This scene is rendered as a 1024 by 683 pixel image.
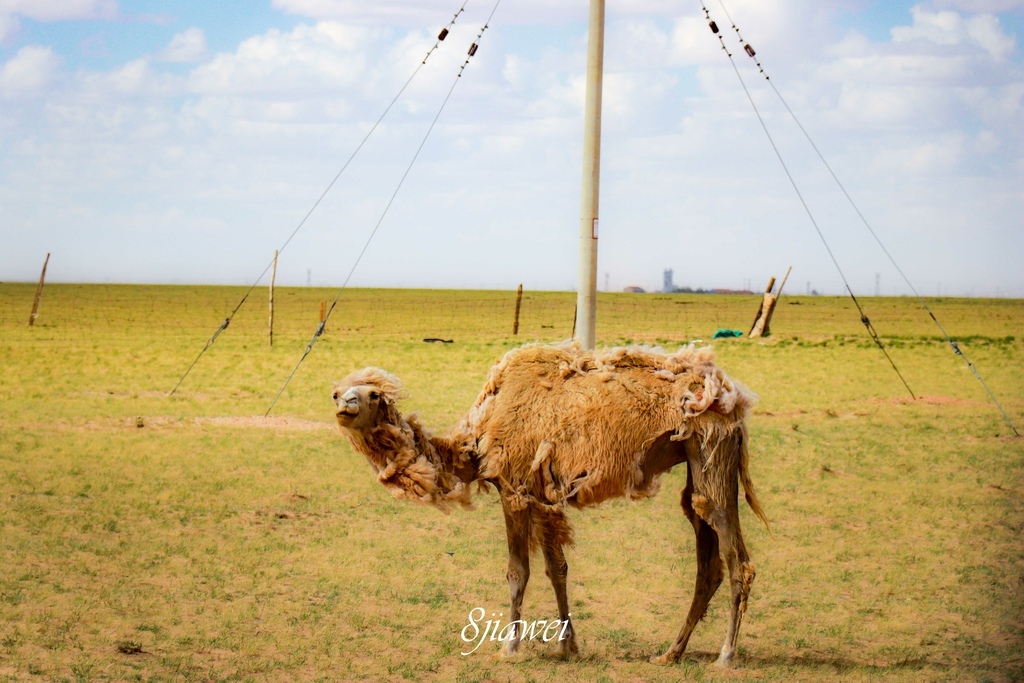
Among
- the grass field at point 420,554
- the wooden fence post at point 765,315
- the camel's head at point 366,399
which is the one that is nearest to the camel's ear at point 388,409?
the camel's head at point 366,399

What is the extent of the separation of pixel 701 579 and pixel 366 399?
2.52 m

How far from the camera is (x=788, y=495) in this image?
440 inches

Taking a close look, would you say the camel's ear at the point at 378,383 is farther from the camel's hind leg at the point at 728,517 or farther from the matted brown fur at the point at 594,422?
the camel's hind leg at the point at 728,517

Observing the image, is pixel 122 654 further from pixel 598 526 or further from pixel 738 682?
pixel 598 526

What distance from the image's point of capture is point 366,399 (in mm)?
5820

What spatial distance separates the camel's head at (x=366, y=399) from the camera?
572 centimetres

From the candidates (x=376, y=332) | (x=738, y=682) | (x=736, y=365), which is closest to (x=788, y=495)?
(x=738, y=682)

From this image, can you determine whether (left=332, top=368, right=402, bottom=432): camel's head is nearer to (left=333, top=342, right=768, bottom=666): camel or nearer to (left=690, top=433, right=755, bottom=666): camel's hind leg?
(left=333, top=342, right=768, bottom=666): camel

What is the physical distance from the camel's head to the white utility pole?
13.8ft

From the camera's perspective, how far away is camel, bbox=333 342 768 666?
6.01m

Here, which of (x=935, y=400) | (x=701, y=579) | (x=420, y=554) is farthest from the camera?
(x=935, y=400)

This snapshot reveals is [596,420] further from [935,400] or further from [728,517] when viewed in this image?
[935,400]

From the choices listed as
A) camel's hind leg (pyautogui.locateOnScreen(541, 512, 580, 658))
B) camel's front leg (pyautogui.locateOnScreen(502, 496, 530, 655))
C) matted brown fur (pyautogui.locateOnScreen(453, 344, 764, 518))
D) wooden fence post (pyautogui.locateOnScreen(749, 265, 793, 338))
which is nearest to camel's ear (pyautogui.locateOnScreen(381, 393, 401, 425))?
matted brown fur (pyautogui.locateOnScreen(453, 344, 764, 518))

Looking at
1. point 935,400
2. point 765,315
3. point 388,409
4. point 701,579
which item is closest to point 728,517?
point 701,579
